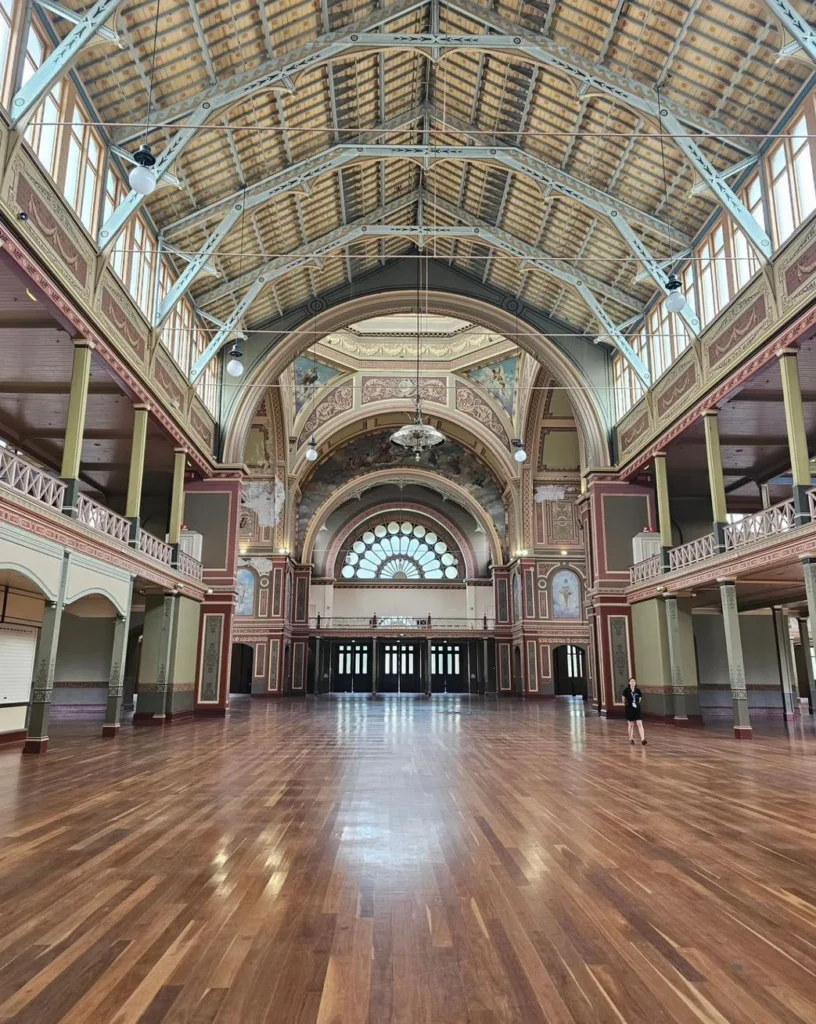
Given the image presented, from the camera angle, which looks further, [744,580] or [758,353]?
[744,580]

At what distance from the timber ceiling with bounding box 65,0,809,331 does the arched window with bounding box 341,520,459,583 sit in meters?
21.2

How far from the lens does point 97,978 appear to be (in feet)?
9.64

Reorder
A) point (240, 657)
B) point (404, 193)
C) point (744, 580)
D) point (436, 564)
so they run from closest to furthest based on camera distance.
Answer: point (744, 580)
point (404, 193)
point (240, 657)
point (436, 564)

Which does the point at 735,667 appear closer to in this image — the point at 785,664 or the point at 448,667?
the point at 785,664

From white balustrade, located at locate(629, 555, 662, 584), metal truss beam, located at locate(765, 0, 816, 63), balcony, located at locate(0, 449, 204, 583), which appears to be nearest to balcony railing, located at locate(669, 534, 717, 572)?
white balustrade, located at locate(629, 555, 662, 584)

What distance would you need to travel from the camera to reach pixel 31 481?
11102mm

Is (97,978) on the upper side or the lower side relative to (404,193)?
lower

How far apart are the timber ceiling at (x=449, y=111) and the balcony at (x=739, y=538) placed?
22.1ft

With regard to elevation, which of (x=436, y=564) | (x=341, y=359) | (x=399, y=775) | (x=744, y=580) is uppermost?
(x=341, y=359)

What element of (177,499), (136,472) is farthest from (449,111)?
(177,499)

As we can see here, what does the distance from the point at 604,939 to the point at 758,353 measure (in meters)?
13.3

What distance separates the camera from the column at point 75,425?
1225 centimetres

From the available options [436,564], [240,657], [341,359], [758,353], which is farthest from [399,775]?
[436,564]

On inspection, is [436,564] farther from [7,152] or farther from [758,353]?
[7,152]
